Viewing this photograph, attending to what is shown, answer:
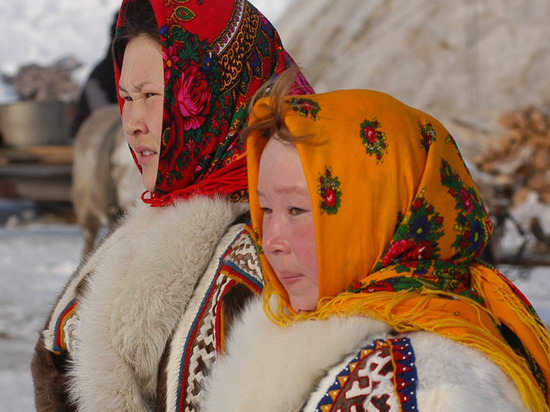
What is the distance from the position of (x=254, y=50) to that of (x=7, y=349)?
306cm

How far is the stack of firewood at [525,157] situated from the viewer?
21.0ft

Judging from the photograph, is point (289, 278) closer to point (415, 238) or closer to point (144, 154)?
point (415, 238)

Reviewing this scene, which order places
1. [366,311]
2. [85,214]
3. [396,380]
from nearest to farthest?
[396,380]
[366,311]
[85,214]

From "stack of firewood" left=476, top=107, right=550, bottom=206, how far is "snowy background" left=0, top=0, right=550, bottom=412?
1.24 meters

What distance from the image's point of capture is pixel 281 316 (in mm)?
1315

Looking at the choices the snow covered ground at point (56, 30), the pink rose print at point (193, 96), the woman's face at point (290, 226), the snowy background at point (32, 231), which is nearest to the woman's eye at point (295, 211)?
the woman's face at point (290, 226)

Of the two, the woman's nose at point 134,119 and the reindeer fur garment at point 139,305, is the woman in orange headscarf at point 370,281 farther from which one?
the woman's nose at point 134,119

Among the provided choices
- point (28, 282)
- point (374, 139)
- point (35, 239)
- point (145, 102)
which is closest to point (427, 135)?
point (374, 139)

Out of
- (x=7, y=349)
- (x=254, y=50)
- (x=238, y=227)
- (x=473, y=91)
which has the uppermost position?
(x=254, y=50)

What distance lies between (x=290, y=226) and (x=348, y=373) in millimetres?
284

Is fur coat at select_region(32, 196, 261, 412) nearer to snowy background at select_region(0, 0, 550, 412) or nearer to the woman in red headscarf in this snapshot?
the woman in red headscarf

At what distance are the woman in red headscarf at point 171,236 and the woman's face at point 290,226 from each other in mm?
188

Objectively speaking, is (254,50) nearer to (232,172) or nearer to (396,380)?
(232,172)

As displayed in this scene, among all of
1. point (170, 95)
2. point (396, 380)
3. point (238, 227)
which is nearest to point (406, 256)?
point (396, 380)
